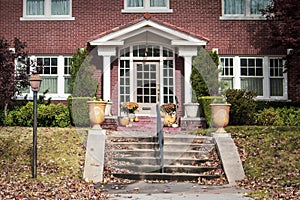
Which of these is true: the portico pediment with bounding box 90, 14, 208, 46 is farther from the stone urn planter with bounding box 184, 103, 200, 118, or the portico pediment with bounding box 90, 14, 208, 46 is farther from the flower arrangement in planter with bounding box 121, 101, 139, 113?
the stone urn planter with bounding box 184, 103, 200, 118

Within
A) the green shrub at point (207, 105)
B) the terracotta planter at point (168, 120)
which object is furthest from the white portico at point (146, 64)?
the green shrub at point (207, 105)

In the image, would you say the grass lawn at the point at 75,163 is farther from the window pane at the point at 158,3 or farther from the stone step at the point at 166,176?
the window pane at the point at 158,3

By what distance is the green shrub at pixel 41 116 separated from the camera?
1634 centimetres

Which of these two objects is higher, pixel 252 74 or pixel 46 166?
pixel 252 74

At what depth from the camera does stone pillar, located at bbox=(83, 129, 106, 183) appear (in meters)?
10.7

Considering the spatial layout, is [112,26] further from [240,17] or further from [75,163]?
[75,163]

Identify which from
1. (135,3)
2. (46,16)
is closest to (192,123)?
(135,3)

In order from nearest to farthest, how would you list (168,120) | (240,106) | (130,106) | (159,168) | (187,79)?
(159,168) < (240,106) < (168,120) < (187,79) < (130,106)

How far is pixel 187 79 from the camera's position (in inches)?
685

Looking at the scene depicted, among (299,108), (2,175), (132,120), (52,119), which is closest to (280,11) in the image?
(299,108)

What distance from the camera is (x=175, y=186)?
10.2 metres

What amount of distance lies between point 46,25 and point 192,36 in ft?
Result: 19.8

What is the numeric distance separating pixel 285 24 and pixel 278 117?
3.50m

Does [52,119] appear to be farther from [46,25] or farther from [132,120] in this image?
[46,25]
